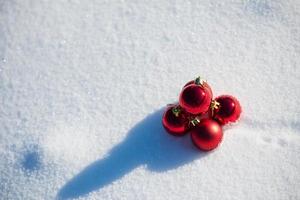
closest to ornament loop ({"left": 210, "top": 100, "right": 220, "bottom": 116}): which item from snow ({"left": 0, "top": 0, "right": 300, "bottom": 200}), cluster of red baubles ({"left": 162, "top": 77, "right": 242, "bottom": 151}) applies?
cluster of red baubles ({"left": 162, "top": 77, "right": 242, "bottom": 151})

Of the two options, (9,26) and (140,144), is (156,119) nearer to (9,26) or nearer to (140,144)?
(140,144)

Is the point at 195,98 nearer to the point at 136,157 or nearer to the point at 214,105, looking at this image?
the point at 214,105

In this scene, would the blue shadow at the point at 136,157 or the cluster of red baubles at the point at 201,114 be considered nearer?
the cluster of red baubles at the point at 201,114

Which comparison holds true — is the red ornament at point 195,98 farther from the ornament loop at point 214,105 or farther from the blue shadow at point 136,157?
the blue shadow at point 136,157

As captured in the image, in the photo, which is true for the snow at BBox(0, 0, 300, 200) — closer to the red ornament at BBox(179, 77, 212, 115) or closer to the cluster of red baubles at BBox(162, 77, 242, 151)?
the cluster of red baubles at BBox(162, 77, 242, 151)

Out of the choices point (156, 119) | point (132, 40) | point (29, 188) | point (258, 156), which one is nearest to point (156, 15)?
point (132, 40)

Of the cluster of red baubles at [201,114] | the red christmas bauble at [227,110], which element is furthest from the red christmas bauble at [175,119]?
A: the red christmas bauble at [227,110]

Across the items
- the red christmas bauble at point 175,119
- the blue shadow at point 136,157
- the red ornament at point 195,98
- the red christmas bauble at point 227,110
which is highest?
the red ornament at point 195,98
